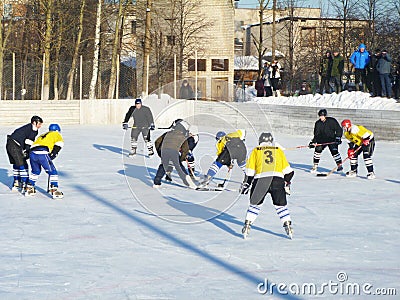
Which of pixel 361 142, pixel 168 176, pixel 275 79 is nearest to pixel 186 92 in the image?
pixel 275 79

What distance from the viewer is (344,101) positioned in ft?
65.9

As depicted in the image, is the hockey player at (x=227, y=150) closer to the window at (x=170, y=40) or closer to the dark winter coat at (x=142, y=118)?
the dark winter coat at (x=142, y=118)

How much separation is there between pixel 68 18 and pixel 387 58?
19613mm

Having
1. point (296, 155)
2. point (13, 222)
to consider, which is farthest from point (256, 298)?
point (296, 155)

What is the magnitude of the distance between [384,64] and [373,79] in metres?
1.18

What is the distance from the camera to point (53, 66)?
2984 centimetres

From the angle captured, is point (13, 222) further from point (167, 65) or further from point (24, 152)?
point (167, 65)

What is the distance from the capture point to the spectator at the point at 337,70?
67.5ft

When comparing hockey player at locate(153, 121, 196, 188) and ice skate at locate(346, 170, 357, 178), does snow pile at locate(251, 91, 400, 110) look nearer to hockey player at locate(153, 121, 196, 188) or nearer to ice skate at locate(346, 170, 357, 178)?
ice skate at locate(346, 170, 357, 178)

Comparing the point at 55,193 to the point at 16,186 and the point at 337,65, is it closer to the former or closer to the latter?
the point at 16,186

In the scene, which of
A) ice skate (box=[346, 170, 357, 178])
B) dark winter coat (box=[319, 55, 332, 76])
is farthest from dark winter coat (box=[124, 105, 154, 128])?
dark winter coat (box=[319, 55, 332, 76])

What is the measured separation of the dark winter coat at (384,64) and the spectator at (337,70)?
1712mm

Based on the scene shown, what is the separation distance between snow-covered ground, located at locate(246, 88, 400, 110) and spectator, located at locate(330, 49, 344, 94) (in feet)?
1.71

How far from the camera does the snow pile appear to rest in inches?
743
